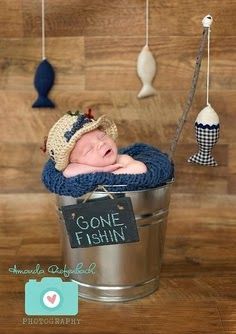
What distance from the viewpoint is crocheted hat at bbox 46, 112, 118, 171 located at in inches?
35.8

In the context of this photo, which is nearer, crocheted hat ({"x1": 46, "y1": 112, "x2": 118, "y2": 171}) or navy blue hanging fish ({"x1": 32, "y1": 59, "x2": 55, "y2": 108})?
crocheted hat ({"x1": 46, "y1": 112, "x2": 118, "y2": 171})

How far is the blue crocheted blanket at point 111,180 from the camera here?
880 mm

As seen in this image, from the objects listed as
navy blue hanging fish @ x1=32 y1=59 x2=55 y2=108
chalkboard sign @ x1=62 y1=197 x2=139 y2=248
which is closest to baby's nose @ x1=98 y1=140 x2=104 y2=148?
chalkboard sign @ x1=62 y1=197 x2=139 y2=248

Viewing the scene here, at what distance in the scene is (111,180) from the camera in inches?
34.6

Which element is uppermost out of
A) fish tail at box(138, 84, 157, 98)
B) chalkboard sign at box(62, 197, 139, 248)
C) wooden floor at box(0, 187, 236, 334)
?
fish tail at box(138, 84, 157, 98)

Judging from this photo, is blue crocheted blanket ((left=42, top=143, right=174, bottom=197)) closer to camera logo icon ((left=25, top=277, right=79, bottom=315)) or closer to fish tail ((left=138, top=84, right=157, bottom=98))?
camera logo icon ((left=25, top=277, right=79, bottom=315))

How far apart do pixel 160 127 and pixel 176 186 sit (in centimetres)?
15

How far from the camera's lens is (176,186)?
4.63 feet

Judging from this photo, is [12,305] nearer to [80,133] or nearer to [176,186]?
[80,133]

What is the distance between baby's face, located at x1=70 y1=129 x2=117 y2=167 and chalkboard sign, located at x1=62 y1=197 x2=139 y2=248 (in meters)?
0.08

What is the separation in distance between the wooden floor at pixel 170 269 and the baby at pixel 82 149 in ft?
0.73

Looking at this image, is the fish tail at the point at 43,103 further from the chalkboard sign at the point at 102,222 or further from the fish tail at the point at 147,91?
the chalkboard sign at the point at 102,222

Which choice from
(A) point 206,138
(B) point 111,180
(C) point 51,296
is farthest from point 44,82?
(C) point 51,296

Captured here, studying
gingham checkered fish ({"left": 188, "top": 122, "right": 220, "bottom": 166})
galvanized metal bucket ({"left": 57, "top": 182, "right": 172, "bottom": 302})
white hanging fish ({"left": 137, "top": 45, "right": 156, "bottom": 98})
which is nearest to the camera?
galvanized metal bucket ({"left": 57, "top": 182, "right": 172, "bottom": 302})
